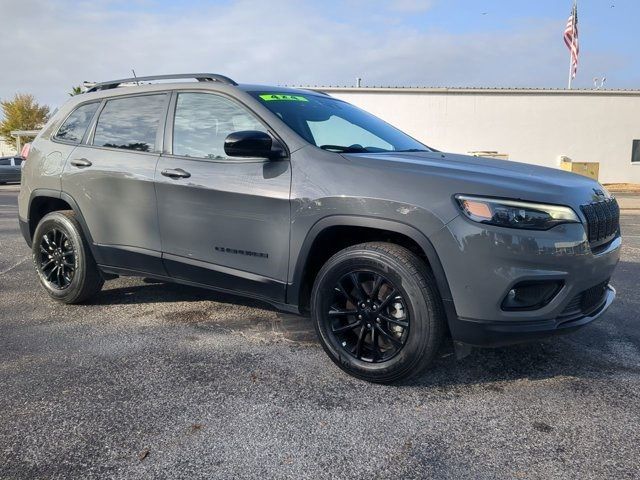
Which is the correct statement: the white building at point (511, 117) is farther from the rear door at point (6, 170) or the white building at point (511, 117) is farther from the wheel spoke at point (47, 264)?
the wheel spoke at point (47, 264)

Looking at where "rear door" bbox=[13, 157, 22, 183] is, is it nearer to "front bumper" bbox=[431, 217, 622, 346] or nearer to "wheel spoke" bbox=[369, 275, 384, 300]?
"wheel spoke" bbox=[369, 275, 384, 300]

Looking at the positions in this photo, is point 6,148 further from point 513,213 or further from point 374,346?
point 513,213

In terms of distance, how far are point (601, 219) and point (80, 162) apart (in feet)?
12.3

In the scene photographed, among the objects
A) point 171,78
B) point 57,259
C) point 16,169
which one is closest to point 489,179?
point 171,78

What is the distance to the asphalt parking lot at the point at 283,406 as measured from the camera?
2191 millimetres

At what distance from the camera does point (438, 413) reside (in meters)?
2.62

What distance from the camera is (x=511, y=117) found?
23328 millimetres

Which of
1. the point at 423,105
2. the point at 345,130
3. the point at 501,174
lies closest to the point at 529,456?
the point at 501,174

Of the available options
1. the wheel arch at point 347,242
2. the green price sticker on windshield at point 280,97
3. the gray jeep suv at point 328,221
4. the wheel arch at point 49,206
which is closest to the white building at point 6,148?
the wheel arch at point 49,206

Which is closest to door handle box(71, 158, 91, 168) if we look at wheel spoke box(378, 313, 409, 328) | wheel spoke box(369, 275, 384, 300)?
wheel spoke box(369, 275, 384, 300)

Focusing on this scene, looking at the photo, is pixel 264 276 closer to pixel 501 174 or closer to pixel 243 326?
pixel 243 326

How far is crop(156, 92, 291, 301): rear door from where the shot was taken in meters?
3.17

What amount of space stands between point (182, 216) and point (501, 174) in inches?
81.2

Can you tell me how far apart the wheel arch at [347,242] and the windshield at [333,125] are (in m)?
0.57
